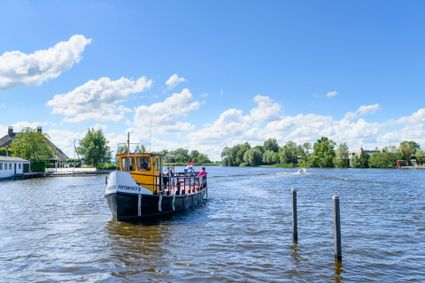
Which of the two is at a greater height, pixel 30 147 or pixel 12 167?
pixel 30 147

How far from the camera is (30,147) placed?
248 ft

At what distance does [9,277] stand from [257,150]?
184 metres

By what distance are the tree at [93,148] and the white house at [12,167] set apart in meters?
29.3

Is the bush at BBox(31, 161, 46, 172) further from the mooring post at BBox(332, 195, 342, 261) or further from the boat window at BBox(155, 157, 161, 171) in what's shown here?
the mooring post at BBox(332, 195, 342, 261)

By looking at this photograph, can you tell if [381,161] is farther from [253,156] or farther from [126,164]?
[126,164]

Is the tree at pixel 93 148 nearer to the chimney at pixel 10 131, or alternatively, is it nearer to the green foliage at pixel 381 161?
the chimney at pixel 10 131

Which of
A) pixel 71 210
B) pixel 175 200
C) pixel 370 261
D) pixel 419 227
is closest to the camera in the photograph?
pixel 370 261

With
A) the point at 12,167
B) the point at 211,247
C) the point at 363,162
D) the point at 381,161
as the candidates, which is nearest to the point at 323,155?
the point at 363,162

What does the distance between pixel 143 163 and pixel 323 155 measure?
479ft

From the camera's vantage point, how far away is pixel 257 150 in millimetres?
193250

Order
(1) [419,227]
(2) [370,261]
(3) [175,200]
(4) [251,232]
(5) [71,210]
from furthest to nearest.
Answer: (5) [71,210], (3) [175,200], (1) [419,227], (4) [251,232], (2) [370,261]

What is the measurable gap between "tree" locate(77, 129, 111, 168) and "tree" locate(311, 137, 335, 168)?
290 feet

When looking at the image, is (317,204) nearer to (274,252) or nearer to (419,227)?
(419,227)

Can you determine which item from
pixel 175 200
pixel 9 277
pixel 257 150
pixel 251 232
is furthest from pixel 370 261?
pixel 257 150
